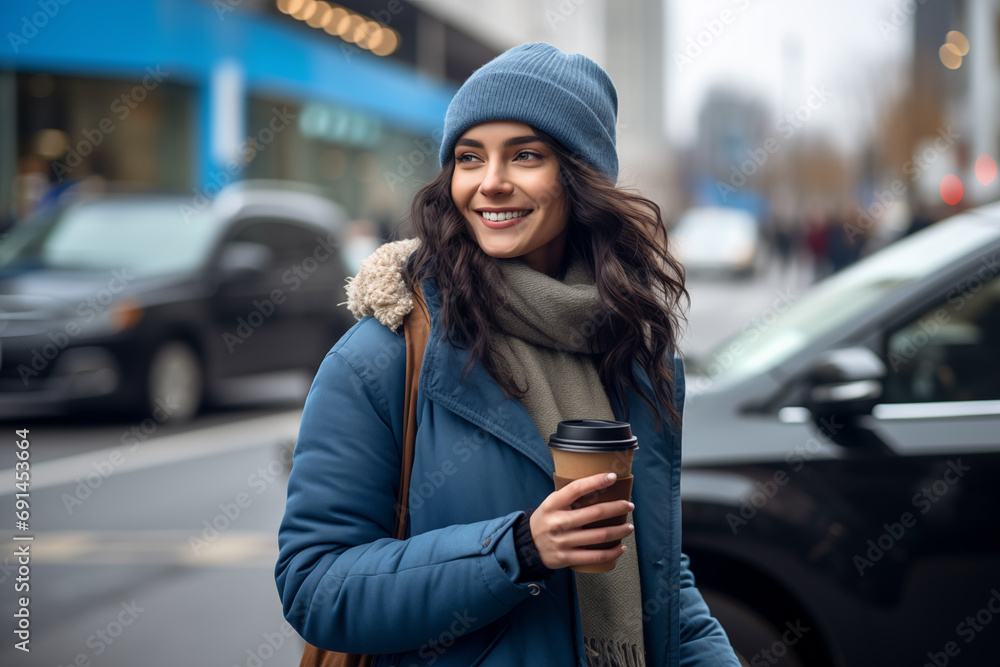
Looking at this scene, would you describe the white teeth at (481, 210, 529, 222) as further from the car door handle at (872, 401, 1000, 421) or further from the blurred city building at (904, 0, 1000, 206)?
the blurred city building at (904, 0, 1000, 206)

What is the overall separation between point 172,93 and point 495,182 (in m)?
20.2

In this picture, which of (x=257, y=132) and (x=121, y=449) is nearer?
(x=121, y=449)

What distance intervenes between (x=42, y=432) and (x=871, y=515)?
7200mm

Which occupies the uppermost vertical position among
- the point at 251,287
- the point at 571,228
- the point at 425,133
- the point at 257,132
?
the point at 425,133

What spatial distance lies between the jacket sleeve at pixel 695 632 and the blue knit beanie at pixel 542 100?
0.48 meters

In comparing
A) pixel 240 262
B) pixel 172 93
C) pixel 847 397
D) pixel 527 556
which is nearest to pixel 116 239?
pixel 240 262

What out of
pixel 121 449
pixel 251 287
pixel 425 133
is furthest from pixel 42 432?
pixel 425 133

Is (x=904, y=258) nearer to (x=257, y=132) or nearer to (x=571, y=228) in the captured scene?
(x=571, y=228)

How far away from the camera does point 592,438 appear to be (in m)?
1.44

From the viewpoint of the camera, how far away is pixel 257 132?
2252cm

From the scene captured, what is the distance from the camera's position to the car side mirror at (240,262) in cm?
901

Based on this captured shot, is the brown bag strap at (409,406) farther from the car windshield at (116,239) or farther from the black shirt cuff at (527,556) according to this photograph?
the car windshield at (116,239)

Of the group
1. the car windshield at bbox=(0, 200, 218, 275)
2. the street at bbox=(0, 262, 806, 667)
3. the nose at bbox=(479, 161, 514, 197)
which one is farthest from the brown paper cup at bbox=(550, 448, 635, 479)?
the car windshield at bbox=(0, 200, 218, 275)

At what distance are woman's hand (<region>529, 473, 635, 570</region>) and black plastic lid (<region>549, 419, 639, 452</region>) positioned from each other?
5 centimetres
